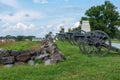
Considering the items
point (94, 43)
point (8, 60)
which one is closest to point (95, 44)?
point (94, 43)

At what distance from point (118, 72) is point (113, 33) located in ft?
153

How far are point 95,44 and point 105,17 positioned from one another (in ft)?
131

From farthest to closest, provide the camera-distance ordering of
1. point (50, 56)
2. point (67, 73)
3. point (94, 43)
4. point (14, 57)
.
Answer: point (94, 43)
point (14, 57)
point (50, 56)
point (67, 73)

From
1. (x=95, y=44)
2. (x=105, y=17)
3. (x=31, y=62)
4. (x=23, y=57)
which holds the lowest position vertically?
(x=31, y=62)

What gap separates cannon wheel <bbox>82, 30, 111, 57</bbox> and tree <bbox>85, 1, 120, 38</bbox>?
3700 centimetres

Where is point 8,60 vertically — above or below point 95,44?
below

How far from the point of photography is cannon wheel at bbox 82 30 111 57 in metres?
17.7

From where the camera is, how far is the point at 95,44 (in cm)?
1791

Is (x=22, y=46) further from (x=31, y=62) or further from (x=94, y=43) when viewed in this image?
(x=31, y=62)

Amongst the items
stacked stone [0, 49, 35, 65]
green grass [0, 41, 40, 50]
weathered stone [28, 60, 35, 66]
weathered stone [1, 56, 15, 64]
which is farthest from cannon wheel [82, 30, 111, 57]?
green grass [0, 41, 40, 50]

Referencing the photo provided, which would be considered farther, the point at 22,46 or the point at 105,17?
the point at 105,17

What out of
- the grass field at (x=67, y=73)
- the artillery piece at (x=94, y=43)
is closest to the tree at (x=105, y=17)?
the artillery piece at (x=94, y=43)

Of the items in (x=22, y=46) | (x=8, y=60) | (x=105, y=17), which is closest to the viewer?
(x=8, y=60)

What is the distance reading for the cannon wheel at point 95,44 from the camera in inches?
698
